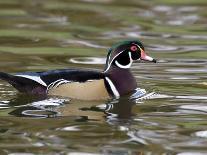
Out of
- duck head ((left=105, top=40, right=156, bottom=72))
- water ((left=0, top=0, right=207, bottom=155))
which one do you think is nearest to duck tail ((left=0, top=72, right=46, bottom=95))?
water ((left=0, top=0, right=207, bottom=155))

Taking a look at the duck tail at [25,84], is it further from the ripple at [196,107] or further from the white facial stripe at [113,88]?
the ripple at [196,107]

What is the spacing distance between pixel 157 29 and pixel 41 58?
317cm

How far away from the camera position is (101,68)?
13633 mm

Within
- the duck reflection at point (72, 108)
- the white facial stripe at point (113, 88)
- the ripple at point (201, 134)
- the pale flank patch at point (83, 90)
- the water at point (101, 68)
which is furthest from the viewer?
the white facial stripe at point (113, 88)

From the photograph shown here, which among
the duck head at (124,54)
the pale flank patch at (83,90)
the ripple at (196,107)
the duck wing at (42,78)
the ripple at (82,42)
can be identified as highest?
the ripple at (82,42)

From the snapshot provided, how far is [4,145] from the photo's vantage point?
354 inches

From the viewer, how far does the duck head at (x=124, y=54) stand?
39.2 feet

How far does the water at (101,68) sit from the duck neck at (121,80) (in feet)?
0.45

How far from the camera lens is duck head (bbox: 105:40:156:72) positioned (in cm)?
1196

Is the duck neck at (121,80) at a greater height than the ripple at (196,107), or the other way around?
the duck neck at (121,80)

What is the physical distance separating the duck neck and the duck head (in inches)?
2.8

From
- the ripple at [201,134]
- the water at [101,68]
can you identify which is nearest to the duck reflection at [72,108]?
the water at [101,68]

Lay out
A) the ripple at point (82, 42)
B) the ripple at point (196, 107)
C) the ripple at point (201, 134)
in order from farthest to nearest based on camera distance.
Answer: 1. the ripple at point (82, 42)
2. the ripple at point (196, 107)
3. the ripple at point (201, 134)

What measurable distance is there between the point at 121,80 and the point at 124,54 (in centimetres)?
40
